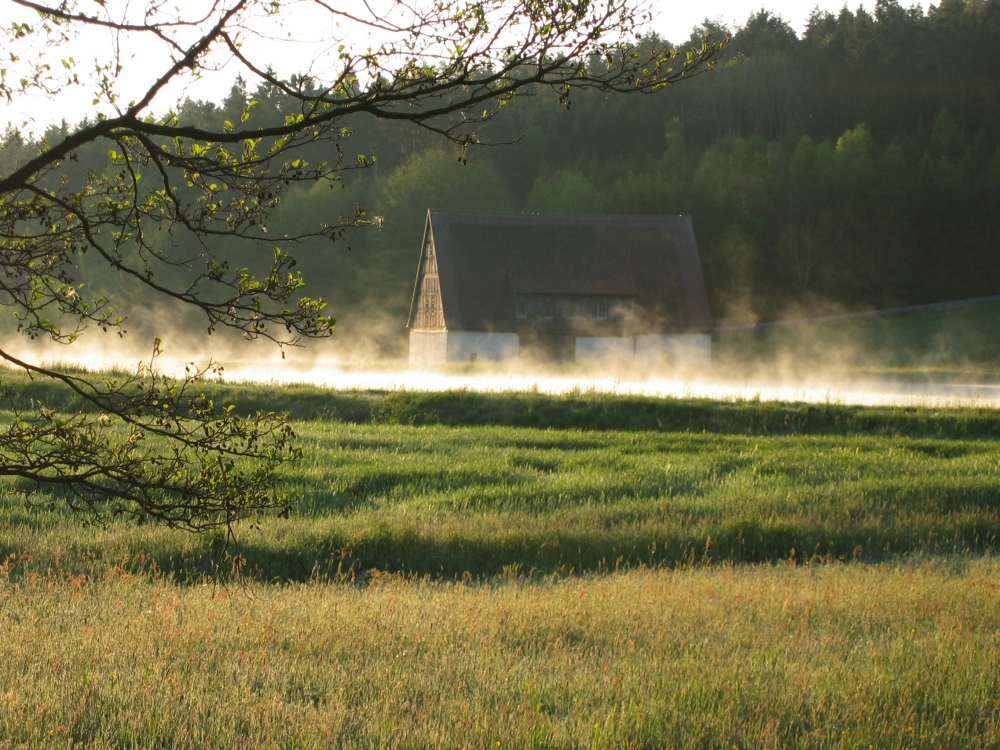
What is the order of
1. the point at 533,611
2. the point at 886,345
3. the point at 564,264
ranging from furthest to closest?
the point at 886,345 < the point at 564,264 < the point at 533,611

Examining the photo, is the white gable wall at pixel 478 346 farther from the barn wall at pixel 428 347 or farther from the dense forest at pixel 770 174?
the dense forest at pixel 770 174

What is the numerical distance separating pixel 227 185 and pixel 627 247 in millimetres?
45520

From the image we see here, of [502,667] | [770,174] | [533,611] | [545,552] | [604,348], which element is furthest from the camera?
[770,174]

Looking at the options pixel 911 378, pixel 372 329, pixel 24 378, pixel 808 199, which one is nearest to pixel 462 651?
pixel 24 378

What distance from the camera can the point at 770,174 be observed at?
67.6 m

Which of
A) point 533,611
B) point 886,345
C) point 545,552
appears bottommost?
point 545,552

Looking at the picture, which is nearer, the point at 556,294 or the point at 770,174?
the point at 556,294

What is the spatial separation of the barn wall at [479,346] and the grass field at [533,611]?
96.8ft

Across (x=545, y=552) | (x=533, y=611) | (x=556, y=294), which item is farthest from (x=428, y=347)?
(x=533, y=611)

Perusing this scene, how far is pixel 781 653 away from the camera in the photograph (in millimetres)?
7176

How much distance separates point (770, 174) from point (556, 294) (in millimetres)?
26053

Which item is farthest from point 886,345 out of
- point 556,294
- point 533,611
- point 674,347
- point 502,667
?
point 502,667

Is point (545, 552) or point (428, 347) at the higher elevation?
point (428, 347)

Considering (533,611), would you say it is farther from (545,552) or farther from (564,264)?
(564,264)
